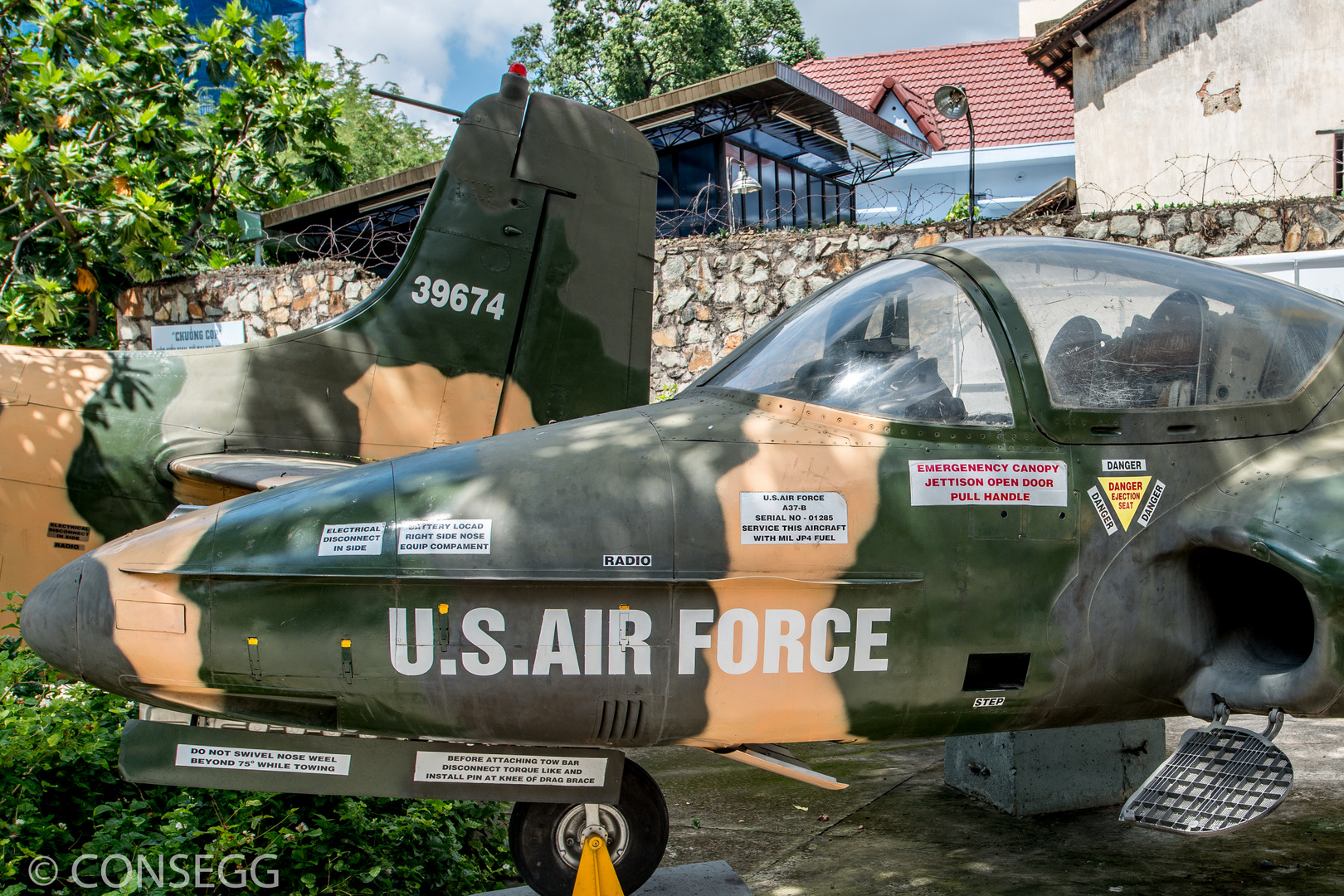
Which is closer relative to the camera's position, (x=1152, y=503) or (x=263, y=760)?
(x=263, y=760)

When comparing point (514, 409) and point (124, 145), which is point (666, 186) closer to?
point (124, 145)

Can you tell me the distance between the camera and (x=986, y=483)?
3.02 metres

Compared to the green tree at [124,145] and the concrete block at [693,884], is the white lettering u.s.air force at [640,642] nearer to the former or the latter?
the concrete block at [693,884]

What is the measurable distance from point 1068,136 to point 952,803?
25869 millimetres

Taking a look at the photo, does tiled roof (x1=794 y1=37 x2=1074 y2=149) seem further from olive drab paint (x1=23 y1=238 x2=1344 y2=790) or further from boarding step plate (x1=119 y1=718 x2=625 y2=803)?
boarding step plate (x1=119 y1=718 x2=625 y2=803)

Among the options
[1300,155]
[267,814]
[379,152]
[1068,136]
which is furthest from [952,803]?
[379,152]

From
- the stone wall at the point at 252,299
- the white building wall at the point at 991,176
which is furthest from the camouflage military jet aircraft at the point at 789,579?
the white building wall at the point at 991,176

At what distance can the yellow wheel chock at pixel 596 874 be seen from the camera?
3.06 m

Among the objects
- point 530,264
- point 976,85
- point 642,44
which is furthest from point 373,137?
point 530,264

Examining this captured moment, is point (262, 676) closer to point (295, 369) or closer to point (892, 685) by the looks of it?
point (892, 685)

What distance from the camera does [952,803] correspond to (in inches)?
204

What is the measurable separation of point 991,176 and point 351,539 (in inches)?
1123

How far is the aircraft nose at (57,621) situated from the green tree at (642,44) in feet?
103

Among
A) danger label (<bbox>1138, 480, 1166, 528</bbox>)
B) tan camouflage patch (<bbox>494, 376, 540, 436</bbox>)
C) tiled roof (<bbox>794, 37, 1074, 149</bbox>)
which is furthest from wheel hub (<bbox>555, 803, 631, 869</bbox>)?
tiled roof (<bbox>794, 37, 1074, 149</bbox>)
